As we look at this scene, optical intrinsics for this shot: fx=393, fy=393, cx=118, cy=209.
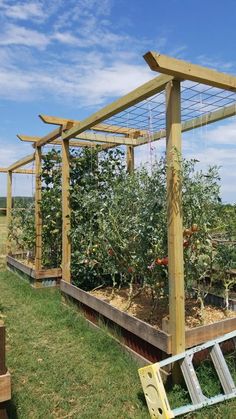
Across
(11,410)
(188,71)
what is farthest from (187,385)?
(188,71)

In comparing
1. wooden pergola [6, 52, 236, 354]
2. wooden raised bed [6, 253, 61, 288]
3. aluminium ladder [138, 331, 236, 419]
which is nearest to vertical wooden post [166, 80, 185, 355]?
wooden pergola [6, 52, 236, 354]

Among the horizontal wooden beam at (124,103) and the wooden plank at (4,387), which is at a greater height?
the horizontal wooden beam at (124,103)

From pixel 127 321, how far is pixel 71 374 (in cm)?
67

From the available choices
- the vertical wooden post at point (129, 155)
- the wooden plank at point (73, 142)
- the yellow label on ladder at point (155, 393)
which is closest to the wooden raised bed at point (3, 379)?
the yellow label on ladder at point (155, 393)

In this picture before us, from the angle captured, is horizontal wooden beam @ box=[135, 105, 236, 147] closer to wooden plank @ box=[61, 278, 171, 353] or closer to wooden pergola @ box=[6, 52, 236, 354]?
wooden pergola @ box=[6, 52, 236, 354]

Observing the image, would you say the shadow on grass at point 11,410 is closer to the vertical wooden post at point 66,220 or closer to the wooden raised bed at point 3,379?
the wooden raised bed at point 3,379

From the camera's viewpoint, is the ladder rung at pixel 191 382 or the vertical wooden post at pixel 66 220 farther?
the vertical wooden post at pixel 66 220

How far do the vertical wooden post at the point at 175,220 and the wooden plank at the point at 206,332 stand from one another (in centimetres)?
11

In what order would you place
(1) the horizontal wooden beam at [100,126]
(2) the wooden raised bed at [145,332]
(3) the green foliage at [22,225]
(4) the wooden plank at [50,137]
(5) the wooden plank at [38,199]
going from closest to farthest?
(2) the wooden raised bed at [145,332]
(1) the horizontal wooden beam at [100,126]
(4) the wooden plank at [50,137]
(5) the wooden plank at [38,199]
(3) the green foliage at [22,225]

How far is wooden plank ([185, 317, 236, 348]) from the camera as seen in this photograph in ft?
10.1

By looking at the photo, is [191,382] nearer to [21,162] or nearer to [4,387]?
[4,387]

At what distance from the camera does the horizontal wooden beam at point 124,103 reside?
3.21 metres

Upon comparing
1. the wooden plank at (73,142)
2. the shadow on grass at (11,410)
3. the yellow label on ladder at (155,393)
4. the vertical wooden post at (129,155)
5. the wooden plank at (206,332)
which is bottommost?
the shadow on grass at (11,410)

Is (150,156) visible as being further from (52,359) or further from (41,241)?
(41,241)
